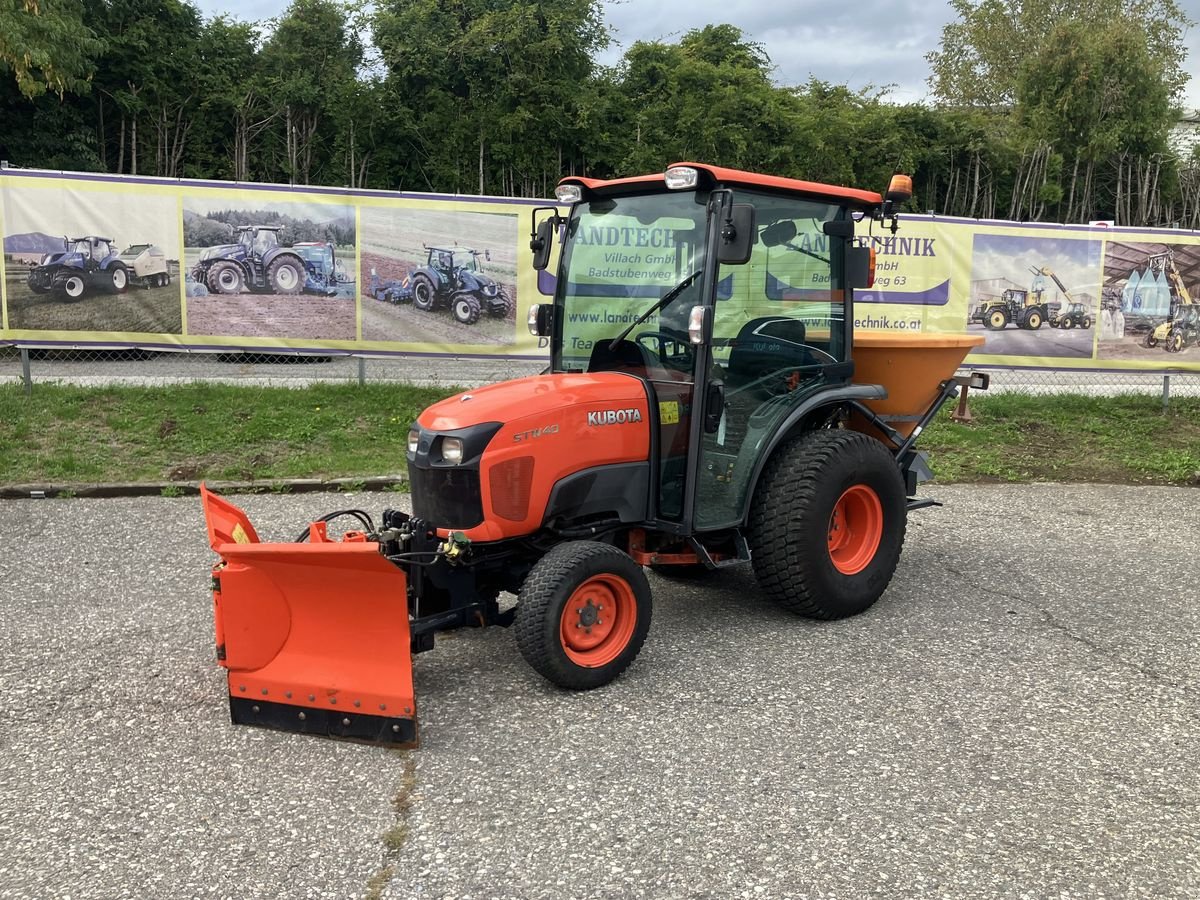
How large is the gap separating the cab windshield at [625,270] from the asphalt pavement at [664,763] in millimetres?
1516

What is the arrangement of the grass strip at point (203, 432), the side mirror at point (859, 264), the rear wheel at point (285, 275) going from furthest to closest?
the rear wheel at point (285, 275) < the grass strip at point (203, 432) < the side mirror at point (859, 264)

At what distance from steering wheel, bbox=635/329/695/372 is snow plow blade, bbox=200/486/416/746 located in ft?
5.49

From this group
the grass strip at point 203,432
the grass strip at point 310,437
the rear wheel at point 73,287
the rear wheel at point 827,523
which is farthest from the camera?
the rear wheel at point 73,287

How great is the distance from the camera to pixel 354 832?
3.11 meters

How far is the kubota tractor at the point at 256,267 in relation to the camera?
9352 millimetres

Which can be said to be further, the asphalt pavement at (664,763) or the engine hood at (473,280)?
the engine hood at (473,280)

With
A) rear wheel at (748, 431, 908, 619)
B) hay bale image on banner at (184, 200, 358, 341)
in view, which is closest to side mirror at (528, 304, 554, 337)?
rear wheel at (748, 431, 908, 619)

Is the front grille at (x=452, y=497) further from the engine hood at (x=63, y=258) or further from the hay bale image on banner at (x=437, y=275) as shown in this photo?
the engine hood at (x=63, y=258)

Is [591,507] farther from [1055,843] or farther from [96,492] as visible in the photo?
[96,492]

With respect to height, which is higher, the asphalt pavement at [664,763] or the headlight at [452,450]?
the headlight at [452,450]

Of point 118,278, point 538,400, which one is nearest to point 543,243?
point 538,400

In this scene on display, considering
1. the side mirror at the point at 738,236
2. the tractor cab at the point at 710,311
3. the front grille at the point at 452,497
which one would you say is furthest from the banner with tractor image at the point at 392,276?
the front grille at the point at 452,497

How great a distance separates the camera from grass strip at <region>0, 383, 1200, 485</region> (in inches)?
316

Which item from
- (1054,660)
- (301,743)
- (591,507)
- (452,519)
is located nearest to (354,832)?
(301,743)
